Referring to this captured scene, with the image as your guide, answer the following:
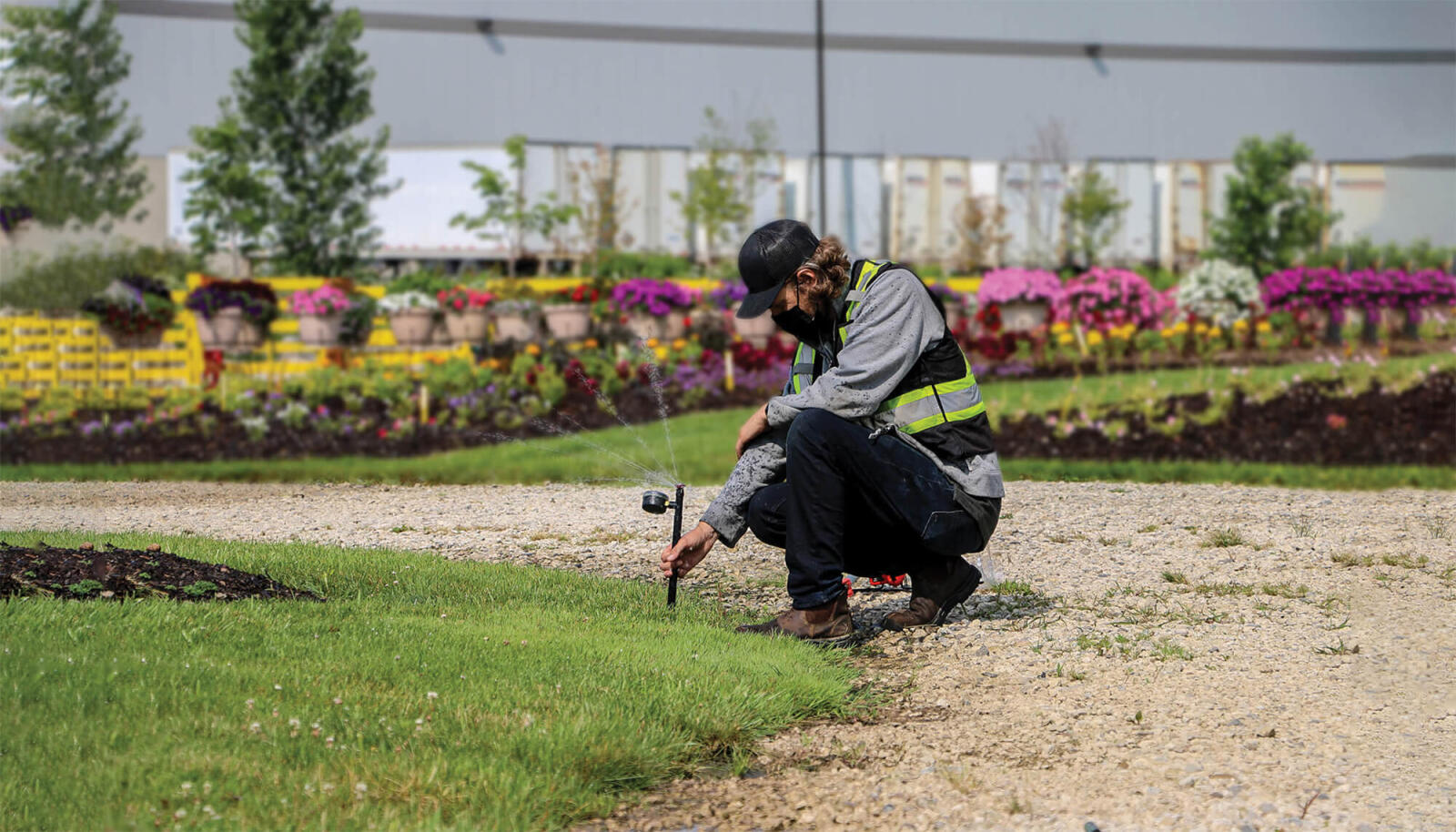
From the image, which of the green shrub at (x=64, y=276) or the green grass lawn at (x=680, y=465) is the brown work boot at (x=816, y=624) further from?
the green shrub at (x=64, y=276)

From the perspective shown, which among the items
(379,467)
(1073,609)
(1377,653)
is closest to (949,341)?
(1073,609)

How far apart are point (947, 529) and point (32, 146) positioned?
2030cm

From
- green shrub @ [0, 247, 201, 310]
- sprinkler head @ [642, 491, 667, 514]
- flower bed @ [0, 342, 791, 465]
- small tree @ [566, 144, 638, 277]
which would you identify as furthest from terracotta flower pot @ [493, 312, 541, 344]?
small tree @ [566, 144, 638, 277]

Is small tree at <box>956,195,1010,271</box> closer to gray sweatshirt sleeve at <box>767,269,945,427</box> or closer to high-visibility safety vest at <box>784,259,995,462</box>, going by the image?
high-visibility safety vest at <box>784,259,995,462</box>

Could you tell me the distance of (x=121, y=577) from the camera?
4.65 metres

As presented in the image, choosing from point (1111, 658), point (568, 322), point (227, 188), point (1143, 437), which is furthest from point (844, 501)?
point (227, 188)

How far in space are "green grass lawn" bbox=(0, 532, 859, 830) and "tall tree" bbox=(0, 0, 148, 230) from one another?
18618mm

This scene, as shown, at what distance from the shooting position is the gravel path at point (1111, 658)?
330 cm

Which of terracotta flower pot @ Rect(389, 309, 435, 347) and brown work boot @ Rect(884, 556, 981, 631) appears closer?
brown work boot @ Rect(884, 556, 981, 631)

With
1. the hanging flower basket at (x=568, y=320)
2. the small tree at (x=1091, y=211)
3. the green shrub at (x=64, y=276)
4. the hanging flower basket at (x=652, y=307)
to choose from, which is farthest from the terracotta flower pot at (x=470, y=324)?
the small tree at (x=1091, y=211)

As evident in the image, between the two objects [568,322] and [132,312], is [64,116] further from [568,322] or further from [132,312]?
[568,322]

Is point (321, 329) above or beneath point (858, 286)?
above

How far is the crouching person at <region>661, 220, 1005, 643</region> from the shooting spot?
171 inches

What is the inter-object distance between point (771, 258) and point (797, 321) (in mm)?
327
